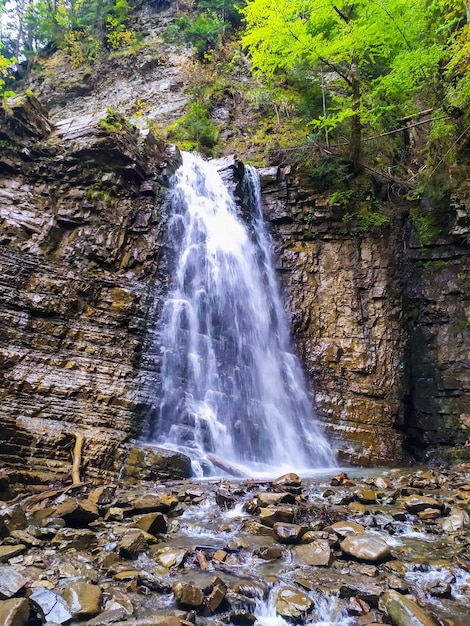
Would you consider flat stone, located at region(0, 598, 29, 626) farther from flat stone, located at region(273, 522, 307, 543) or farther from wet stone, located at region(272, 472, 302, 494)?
wet stone, located at region(272, 472, 302, 494)

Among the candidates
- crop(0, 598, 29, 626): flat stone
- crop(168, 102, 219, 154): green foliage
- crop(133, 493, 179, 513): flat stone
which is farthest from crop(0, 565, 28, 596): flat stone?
crop(168, 102, 219, 154): green foliage

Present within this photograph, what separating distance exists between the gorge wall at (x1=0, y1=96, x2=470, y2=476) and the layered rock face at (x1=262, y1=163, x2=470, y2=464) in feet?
0.11

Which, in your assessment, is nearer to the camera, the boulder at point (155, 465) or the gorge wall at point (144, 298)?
the boulder at point (155, 465)

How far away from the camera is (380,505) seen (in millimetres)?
5973

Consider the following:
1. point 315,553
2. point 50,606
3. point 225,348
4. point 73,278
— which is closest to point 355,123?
point 225,348

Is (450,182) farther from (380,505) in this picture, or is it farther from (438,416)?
(380,505)

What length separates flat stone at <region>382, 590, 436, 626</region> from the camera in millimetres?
2814

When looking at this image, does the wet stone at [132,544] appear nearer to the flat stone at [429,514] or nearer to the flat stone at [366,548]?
the flat stone at [366,548]

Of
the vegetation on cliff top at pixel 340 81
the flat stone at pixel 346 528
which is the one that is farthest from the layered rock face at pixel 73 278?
the flat stone at pixel 346 528

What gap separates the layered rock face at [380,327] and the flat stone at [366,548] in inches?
271

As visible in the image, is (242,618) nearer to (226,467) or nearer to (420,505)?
(420,505)

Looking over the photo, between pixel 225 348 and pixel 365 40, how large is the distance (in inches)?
374

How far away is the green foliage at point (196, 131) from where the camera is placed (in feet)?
61.3

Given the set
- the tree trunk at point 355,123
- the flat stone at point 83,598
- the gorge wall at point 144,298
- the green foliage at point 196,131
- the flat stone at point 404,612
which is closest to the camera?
the flat stone at point 404,612
